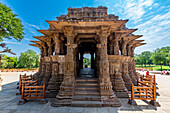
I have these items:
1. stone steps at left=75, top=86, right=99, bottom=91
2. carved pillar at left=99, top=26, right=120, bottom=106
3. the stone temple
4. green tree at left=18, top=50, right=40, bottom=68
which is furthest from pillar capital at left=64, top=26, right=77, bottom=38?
green tree at left=18, top=50, right=40, bottom=68

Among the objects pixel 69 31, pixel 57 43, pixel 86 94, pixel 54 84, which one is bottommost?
pixel 86 94

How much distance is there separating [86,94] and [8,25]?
47.0ft

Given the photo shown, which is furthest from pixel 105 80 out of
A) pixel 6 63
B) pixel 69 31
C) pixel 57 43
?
pixel 6 63

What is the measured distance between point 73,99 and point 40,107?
2.11 meters

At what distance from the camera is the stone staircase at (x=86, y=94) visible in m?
5.09

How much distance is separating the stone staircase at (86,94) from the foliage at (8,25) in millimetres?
12685

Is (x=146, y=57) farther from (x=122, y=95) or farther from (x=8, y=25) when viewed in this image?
(x=8, y=25)

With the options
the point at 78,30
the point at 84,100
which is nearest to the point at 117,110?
the point at 84,100

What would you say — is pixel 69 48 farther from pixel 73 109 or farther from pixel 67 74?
pixel 73 109

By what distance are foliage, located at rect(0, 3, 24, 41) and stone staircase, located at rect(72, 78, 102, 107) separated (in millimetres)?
12685

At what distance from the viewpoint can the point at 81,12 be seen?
7.67 meters

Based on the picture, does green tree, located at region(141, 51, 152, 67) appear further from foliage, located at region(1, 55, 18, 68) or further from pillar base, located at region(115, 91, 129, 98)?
foliage, located at region(1, 55, 18, 68)

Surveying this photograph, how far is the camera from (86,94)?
18.9 feet

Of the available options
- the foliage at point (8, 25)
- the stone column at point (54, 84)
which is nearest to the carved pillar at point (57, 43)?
the stone column at point (54, 84)
